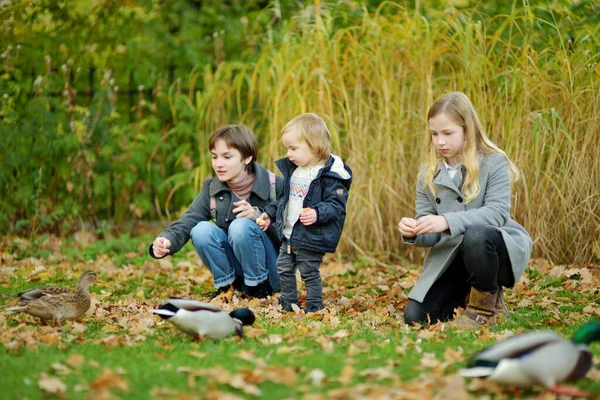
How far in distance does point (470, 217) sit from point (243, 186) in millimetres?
1670

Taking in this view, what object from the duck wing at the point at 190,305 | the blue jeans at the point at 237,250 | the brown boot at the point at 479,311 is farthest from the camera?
the blue jeans at the point at 237,250

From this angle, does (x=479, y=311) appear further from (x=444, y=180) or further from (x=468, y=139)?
(x=468, y=139)

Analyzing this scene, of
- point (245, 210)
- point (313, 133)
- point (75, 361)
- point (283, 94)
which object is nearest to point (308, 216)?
point (313, 133)

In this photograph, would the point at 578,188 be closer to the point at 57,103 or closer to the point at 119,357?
the point at 119,357

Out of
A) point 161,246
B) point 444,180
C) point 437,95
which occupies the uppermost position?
point 437,95

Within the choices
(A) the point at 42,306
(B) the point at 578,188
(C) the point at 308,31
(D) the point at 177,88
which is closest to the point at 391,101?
(C) the point at 308,31

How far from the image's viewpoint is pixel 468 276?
4801 mm

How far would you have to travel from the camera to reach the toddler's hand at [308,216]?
4691 millimetres

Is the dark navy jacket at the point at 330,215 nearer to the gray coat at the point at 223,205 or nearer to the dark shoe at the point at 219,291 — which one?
the gray coat at the point at 223,205

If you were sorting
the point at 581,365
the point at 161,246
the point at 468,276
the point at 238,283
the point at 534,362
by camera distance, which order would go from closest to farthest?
the point at 534,362 → the point at 581,365 → the point at 468,276 → the point at 161,246 → the point at 238,283

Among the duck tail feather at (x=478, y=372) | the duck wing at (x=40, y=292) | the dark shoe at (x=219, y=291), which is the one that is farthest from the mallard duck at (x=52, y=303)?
the duck tail feather at (x=478, y=372)

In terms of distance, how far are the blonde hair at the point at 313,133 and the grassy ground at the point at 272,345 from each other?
97cm

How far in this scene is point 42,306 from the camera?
4293 mm

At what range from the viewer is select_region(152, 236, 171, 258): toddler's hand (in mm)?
5168
